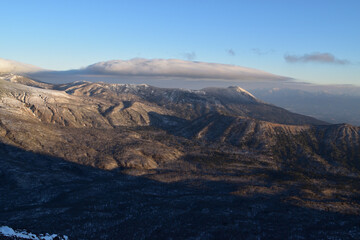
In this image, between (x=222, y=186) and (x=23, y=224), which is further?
(x=222, y=186)

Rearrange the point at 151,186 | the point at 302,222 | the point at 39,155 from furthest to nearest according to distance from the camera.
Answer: the point at 39,155, the point at 151,186, the point at 302,222

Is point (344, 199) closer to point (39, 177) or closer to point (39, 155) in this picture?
point (39, 177)

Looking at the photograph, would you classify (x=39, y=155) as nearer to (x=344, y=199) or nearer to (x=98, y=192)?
(x=98, y=192)

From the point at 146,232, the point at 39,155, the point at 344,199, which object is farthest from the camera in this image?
the point at 39,155

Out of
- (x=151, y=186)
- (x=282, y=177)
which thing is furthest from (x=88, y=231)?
(x=282, y=177)

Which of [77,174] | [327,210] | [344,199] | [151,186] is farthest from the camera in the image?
[77,174]

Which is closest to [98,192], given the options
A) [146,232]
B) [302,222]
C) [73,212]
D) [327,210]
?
[73,212]

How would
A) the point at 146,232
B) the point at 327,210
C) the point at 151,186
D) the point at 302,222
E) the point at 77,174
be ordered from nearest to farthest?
the point at 146,232 → the point at 302,222 → the point at 327,210 → the point at 151,186 → the point at 77,174

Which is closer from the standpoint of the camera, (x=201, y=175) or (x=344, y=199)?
(x=344, y=199)
